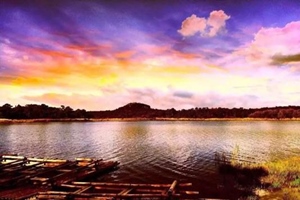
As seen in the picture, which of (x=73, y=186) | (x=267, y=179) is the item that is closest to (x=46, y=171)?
(x=73, y=186)

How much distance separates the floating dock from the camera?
19766 millimetres

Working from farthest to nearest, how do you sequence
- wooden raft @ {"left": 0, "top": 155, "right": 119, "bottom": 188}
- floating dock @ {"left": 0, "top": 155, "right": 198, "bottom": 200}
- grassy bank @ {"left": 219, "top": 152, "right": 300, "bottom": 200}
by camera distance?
1. wooden raft @ {"left": 0, "top": 155, "right": 119, "bottom": 188}
2. grassy bank @ {"left": 219, "top": 152, "right": 300, "bottom": 200}
3. floating dock @ {"left": 0, "top": 155, "right": 198, "bottom": 200}

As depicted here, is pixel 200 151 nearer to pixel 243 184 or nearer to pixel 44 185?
pixel 243 184

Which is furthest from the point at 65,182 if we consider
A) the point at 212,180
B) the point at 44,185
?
the point at 212,180

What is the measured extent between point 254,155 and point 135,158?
15320mm

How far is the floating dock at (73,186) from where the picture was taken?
64.8 ft

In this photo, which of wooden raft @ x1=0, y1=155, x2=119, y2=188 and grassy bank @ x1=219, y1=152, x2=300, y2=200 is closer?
grassy bank @ x1=219, y1=152, x2=300, y2=200

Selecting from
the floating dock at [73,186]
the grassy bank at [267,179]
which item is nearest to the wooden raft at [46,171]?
the floating dock at [73,186]

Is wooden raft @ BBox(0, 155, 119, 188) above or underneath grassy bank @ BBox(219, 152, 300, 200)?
above

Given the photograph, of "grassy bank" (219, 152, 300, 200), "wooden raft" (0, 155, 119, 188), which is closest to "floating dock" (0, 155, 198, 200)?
"wooden raft" (0, 155, 119, 188)

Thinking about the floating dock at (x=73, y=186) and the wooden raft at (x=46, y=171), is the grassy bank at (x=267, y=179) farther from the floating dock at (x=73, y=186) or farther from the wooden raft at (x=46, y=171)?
the wooden raft at (x=46, y=171)

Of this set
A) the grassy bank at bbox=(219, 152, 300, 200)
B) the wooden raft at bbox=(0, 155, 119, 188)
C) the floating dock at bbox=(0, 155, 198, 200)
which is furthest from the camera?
the wooden raft at bbox=(0, 155, 119, 188)

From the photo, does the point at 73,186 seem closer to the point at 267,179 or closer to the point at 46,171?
the point at 46,171

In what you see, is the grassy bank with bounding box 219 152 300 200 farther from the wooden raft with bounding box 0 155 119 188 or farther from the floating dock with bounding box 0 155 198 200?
the wooden raft with bounding box 0 155 119 188
